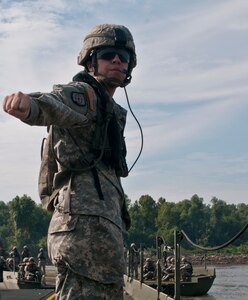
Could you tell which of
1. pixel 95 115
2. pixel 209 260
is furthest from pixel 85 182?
pixel 209 260

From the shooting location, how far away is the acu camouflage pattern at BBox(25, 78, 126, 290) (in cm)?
286

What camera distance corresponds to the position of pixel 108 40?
3119 mm

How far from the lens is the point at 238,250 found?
9219 cm

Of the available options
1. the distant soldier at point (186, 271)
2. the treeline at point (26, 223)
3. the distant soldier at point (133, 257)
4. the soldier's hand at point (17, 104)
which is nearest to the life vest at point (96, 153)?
the soldier's hand at point (17, 104)

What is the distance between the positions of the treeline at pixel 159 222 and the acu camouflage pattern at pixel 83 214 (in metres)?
68.5

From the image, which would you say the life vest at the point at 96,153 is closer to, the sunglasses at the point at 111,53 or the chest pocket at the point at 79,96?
the chest pocket at the point at 79,96

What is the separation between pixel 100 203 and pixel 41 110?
550 mm

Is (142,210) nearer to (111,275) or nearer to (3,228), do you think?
(3,228)

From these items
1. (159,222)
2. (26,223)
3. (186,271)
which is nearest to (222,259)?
(159,222)

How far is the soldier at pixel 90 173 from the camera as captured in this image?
2855 millimetres

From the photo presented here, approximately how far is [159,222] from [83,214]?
9705 cm

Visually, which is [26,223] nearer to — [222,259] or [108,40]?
[222,259]

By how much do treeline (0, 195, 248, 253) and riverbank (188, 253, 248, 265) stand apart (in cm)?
264

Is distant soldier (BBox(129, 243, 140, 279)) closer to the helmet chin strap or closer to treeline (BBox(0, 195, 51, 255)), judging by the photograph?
the helmet chin strap
